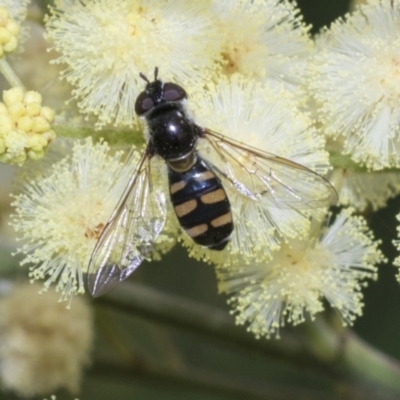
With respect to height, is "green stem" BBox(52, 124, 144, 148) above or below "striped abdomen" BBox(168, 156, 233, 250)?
above

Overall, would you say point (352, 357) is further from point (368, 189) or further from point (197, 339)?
point (197, 339)

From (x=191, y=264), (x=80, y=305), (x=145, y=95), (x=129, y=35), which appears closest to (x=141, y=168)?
(x=145, y=95)

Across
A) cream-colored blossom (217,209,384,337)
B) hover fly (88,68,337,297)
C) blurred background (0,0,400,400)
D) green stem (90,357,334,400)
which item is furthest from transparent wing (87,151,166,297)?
green stem (90,357,334,400)

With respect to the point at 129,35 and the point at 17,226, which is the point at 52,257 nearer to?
the point at 17,226

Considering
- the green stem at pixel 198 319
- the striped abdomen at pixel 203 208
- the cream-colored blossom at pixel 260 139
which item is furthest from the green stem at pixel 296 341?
the striped abdomen at pixel 203 208

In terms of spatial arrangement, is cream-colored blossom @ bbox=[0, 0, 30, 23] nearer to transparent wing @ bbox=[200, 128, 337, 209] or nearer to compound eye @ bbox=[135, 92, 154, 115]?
compound eye @ bbox=[135, 92, 154, 115]

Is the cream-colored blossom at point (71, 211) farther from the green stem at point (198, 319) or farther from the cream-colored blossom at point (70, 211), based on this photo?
the green stem at point (198, 319)
